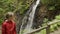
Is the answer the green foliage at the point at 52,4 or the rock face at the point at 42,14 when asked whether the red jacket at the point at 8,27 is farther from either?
the green foliage at the point at 52,4

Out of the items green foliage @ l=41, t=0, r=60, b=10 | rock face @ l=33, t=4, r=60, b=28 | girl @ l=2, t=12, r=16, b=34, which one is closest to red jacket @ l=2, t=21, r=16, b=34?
girl @ l=2, t=12, r=16, b=34

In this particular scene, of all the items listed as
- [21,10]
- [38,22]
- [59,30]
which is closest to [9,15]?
[59,30]

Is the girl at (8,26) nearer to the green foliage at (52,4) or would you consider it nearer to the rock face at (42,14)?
the rock face at (42,14)

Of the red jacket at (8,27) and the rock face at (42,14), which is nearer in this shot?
the red jacket at (8,27)

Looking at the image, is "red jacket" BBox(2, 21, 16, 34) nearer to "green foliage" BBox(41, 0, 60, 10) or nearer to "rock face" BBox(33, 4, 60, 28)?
"rock face" BBox(33, 4, 60, 28)

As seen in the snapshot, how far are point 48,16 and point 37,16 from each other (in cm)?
72

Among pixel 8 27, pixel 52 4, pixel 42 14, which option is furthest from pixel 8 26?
pixel 52 4

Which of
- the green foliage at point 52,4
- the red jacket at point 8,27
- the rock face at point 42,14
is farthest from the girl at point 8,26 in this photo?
the green foliage at point 52,4

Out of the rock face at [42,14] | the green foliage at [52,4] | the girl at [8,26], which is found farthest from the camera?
the green foliage at [52,4]

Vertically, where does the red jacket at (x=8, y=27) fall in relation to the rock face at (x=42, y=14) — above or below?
above

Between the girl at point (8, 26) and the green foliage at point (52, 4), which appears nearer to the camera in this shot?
the girl at point (8, 26)

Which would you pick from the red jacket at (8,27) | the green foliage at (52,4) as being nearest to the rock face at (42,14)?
the green foliage at (52,4)

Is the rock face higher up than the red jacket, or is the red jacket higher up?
the red jacket

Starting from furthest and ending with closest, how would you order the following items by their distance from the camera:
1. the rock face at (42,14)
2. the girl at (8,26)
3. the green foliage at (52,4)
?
the green foliage at (52,4), the rock face at (42,14), the girl at (8,26)
